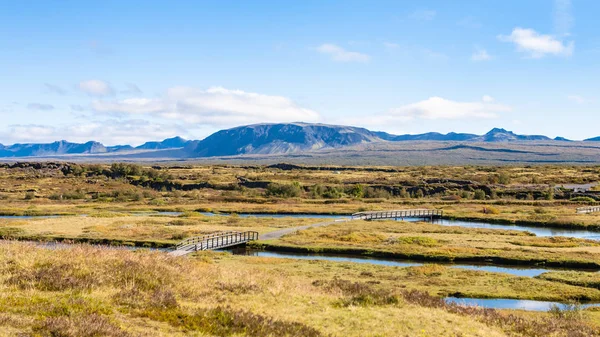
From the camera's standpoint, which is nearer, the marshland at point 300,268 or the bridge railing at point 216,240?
the marshland at point 300,268

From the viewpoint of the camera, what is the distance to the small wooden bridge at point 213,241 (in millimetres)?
44031

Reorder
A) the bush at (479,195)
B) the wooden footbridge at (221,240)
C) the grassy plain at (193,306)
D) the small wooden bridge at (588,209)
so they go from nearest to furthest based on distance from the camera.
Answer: the grassy plain at (193,306) < the wooden footbridge at (221,240) < the small wooden bridge at (588,209) < the bush at (479,195)

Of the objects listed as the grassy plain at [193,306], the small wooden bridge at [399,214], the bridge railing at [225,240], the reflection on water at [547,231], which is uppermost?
the grassy plain at [193,306]

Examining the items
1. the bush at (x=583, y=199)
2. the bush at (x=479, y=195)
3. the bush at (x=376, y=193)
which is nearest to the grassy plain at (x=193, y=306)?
the bush at (x=583, y=199)

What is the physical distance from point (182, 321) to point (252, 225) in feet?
161

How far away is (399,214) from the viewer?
2972 inches

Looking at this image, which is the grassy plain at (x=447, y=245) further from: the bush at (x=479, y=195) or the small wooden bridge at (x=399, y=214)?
the bush at (x=479, y=195)

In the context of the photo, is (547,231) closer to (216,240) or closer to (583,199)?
(583,199)

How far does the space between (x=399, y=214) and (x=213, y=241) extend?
35599mm

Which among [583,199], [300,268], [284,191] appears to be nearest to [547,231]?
[583,199]

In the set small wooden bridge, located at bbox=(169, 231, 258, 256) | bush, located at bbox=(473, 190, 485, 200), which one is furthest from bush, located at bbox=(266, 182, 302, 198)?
small wooden bridge, located at bbox=(169, 231, 258, 256)

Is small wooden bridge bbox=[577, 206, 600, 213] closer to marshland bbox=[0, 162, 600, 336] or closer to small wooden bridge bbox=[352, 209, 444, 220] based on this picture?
marshland bbox=[0, 162, 600, 336]

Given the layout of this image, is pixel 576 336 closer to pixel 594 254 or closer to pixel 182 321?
pixel 182 321

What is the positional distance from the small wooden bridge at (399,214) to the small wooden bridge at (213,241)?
2280 centimetres
